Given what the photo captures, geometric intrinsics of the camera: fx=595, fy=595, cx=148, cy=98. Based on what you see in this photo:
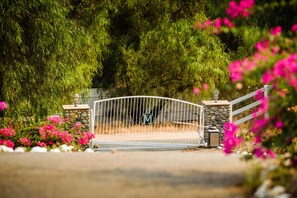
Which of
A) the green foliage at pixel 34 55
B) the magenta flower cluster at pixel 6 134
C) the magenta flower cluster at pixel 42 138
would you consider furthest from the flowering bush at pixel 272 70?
the green foliage at pixel 34 55

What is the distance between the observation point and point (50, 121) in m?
11.6

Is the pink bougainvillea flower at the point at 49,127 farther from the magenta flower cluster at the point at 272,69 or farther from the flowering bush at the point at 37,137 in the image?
the magenta flower cluster at the point at 272,69

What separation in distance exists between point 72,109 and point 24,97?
4.39ft

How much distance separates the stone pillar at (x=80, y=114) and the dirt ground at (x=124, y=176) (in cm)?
648

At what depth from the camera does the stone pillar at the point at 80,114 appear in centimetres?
1355

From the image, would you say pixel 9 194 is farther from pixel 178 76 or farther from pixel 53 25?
pixel 178 76

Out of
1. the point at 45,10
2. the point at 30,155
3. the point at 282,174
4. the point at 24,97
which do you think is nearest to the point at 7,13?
the point at 45,10

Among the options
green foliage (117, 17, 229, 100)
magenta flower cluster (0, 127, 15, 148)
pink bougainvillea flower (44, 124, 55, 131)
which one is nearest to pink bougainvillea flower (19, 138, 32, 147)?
magenta flower cluster (0, 127, 15, 148)

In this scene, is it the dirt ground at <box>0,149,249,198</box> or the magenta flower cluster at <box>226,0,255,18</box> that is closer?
the dirt ground at <box>0,149,249,198</box>

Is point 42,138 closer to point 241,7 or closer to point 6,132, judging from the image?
point 6,132

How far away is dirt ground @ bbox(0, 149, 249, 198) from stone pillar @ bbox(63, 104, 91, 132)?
6481 millimetres

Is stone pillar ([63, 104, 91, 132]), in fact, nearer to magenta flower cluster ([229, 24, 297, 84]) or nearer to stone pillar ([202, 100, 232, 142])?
stone pillar ([202, 100, 232, 142])

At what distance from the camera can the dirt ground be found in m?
5.05

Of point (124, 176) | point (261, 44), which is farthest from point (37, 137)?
point (261, 44)
